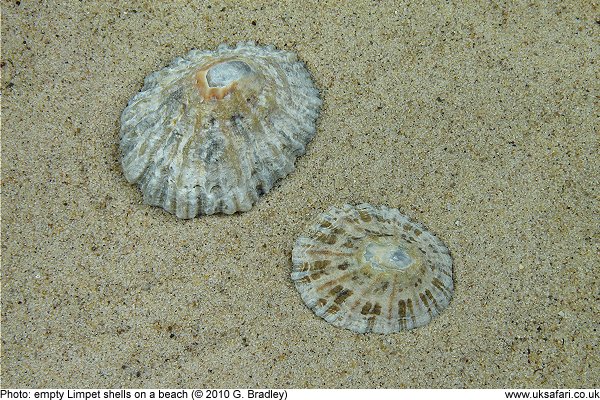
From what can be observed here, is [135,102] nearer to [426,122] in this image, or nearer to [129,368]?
[129,368]

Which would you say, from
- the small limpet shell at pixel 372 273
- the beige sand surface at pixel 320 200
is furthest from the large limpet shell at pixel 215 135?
the small limpet shell at pixel 372 273

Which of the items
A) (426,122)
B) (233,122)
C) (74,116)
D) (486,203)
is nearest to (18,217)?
(74,116)

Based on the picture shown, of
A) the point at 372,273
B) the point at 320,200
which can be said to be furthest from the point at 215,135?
the point at 372,273

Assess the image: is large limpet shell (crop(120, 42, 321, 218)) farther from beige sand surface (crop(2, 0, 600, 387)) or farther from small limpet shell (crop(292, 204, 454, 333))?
small limpet shell (crop(292, 204, 454, 333))

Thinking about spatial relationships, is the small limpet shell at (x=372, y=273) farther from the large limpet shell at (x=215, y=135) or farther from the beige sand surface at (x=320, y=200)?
the large limpet shell at (x=215, y=135)

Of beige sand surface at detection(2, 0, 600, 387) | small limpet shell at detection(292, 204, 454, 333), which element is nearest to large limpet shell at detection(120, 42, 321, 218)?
beige sand surface at detection(2, 0, 600, 387)

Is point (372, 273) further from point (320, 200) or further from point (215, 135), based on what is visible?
point (215, 135)
